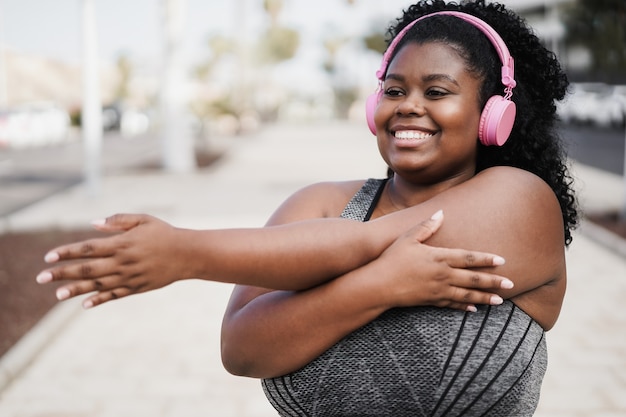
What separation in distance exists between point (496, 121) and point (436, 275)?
1.21 feet

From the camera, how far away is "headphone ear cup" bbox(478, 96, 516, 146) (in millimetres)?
1606

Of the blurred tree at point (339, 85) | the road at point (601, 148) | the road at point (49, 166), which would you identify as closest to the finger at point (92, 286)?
the road at point (49, 166)

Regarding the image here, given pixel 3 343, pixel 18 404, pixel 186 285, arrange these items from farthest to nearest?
pixel 186 285 → pixel 3 343 → pixel 18 404

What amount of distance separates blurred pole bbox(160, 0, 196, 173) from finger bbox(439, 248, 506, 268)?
53.1 ft

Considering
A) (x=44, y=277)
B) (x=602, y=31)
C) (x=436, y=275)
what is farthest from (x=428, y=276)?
(x=602, y=31)

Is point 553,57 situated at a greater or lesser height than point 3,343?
greater

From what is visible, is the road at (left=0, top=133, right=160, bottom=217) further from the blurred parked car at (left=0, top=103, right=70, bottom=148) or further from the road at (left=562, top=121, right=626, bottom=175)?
the road at (left=562, top=121, right=626, bottom=175)

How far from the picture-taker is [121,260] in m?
1.26

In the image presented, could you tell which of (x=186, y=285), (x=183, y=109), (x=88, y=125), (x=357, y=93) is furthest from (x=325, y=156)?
(x=357, y=93)

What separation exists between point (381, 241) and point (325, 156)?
65.5ft

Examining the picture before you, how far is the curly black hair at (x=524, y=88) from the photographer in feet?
5.51

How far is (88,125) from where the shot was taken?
12789 mm

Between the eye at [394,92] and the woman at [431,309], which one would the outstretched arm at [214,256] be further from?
the eye at [394,92]

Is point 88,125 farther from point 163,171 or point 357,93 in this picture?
point 357,93
